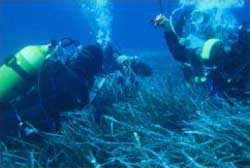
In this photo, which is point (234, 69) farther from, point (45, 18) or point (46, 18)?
point (46, 18)

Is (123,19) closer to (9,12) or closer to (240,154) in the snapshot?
(9,12)

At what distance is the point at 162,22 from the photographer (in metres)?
5.82

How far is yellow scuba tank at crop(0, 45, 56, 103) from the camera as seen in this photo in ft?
14.5

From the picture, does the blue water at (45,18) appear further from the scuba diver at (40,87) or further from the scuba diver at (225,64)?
the scuba diver at (40,87)

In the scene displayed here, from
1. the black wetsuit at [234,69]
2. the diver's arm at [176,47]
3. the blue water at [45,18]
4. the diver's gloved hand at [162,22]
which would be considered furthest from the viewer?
the blue water at [45,18]

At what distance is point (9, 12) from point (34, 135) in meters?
40.8

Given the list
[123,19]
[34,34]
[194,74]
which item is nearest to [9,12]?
[34,34]

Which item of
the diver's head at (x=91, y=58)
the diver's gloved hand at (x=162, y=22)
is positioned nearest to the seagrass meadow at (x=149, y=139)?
the diver's head at (x=91, y=58)

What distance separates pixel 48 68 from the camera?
440cm

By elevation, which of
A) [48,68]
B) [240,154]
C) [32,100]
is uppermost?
[48,68]

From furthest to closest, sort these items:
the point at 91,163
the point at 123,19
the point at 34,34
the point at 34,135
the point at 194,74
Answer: the point at 123,19 → the point at 34,34 → the point at 194,74 → the point at 34,135 → the point at 91,163

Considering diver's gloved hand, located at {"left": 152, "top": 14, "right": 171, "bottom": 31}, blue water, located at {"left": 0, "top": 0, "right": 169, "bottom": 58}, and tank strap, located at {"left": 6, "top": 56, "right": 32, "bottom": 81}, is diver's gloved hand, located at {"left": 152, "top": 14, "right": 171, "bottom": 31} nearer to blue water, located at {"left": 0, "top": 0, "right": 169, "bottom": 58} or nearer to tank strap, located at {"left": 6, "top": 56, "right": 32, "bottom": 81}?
tank strap, located at {"left": 6, "top": 56, "right": 32, "bottom": 81}

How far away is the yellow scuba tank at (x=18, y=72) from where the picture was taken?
4418mm

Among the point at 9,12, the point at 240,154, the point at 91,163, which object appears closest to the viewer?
the point at 240,154
